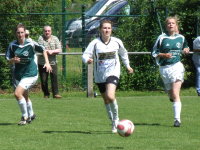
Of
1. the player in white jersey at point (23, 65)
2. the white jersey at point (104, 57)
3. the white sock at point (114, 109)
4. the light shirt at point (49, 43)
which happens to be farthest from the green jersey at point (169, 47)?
the light shirt at point (49, 43)

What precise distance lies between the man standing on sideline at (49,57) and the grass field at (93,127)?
572 millimetres

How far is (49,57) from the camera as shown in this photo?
1722cm

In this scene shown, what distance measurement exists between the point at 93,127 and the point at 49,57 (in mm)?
6217

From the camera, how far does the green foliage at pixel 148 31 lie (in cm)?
1945

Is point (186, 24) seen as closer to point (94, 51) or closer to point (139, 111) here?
point (139, 111)

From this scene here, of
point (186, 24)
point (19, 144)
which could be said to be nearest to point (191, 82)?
point (186, 24)

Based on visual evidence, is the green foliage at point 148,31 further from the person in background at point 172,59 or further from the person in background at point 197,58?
the person in background at point 172,59

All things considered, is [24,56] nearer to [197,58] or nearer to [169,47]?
[169,47]

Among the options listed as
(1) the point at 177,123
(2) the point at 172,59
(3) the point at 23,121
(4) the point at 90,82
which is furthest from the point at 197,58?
(3) the point at 23,121

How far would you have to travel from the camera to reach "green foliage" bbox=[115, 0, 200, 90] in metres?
19.5

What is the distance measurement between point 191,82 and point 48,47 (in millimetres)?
5264

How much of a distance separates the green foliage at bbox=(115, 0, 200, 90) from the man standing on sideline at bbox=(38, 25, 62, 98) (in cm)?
275

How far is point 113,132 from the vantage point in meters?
10.6

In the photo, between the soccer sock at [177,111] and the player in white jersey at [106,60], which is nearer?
the player in white jersey at [106,60]
